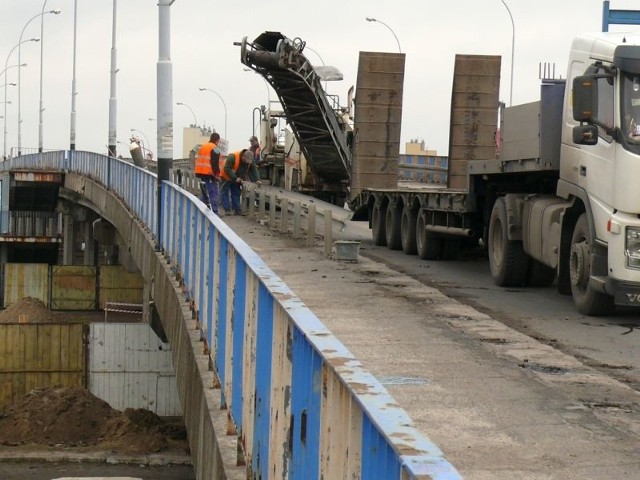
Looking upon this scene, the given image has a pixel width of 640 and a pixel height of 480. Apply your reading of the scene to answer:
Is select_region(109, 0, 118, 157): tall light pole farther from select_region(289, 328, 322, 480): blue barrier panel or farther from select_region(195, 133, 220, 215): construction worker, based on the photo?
select_region(289, 328, 322, 480): blue barrier panel

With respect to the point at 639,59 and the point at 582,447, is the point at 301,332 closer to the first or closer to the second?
the point at 582,447

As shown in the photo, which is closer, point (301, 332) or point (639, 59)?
point (301, 332)

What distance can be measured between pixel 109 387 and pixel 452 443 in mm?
23857

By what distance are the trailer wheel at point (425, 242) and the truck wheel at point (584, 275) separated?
23.9 feet

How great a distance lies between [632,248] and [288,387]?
8014mm

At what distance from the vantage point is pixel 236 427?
809 cm

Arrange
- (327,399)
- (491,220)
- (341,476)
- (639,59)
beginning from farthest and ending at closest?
1. (491,220)
2. (639,59)
3. (327,399)
4. (341,476)

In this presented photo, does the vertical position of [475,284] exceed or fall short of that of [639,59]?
it falls short

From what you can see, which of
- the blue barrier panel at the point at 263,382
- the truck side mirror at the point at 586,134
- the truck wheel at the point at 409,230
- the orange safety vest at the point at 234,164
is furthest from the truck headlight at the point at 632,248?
the orange safety vest at the point at 234,164

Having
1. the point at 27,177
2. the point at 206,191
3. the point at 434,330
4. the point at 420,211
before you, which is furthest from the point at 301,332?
the point at 27,177

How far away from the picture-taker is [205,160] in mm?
28188

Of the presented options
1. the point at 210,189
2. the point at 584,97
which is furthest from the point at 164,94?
the point at 584,97

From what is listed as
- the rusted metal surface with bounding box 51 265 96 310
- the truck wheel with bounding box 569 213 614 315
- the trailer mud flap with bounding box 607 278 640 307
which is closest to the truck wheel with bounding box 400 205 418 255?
the truck wheel with bounding box 569 213 614 315

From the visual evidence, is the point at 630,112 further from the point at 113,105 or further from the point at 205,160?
the point at 113,105
